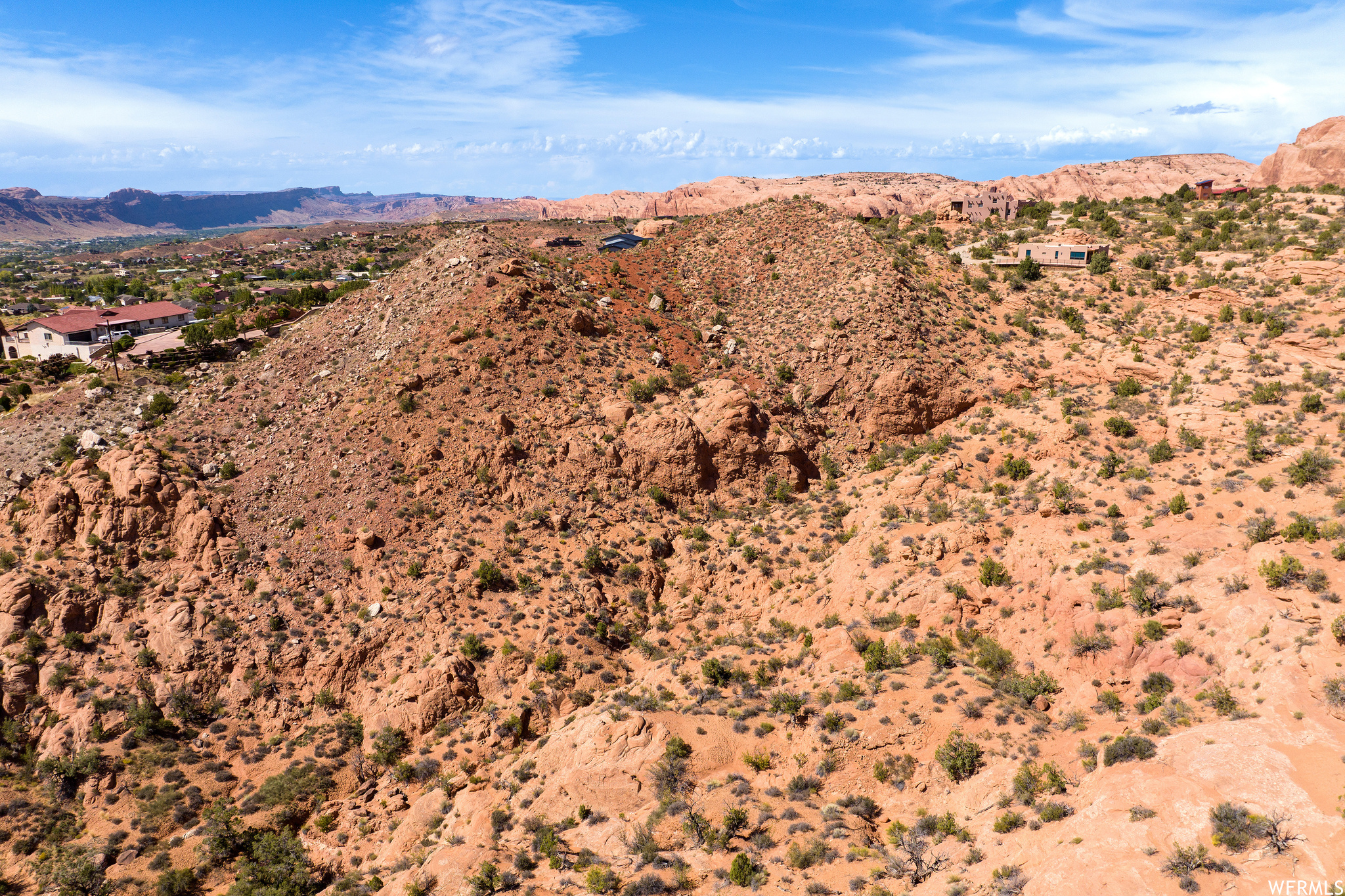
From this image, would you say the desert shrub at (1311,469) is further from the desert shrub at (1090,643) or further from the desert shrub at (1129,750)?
the desert shrub at (1129,750)

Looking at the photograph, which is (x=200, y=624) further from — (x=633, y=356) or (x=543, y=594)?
(x=633, y=356)

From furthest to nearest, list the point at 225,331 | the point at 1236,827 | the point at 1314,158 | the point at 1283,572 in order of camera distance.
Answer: the point at 1314,158, the point at 225,331, the point at 1283,572, the point at 1236,827

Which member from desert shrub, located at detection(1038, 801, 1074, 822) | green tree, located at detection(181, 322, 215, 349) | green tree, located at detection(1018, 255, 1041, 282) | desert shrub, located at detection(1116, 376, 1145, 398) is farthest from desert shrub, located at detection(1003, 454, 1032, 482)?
green tree, located at detection(181, 322, 215, 349)

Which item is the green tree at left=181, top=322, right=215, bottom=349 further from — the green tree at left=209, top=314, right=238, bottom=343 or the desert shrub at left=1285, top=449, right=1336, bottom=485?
the desert shrub at left=1285, top=449, right=1336, bottom=485

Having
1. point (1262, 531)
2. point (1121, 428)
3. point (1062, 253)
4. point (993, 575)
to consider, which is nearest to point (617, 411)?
point (993, 575)

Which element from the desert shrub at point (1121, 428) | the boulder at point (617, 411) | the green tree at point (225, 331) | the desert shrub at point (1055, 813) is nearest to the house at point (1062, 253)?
the desert shrub at point (1121, 428)

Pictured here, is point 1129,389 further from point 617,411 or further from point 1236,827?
point 617,411
